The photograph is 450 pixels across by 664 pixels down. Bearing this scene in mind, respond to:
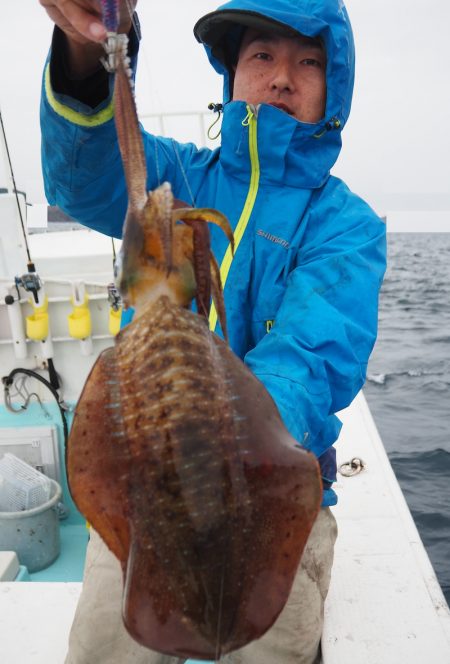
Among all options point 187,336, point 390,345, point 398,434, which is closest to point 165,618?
point 187,336

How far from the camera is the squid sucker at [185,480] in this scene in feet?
3.38

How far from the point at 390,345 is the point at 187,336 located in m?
15.2

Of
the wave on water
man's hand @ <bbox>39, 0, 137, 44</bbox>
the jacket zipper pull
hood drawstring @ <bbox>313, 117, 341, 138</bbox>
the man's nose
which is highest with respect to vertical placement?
man's hand @ <bbox>39, 0, 137, 44</bbox>

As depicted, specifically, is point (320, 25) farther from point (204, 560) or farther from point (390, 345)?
point (390, 345)

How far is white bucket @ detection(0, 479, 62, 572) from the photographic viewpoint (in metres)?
4.68

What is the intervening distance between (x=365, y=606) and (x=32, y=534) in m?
3.24

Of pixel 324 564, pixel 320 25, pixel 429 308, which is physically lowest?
pixel 429 308

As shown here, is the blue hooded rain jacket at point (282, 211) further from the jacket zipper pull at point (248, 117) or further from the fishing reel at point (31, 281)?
the fishing reel at point (31, 281)

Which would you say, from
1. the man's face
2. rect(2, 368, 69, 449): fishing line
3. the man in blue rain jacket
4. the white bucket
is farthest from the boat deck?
rect(2, 368, 69, 449): fishing line

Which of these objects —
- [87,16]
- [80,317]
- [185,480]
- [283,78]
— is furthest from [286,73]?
[80,317]

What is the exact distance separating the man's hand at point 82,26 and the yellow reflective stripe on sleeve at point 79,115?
123mm

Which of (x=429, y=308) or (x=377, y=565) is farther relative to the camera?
(x=429, y=308)

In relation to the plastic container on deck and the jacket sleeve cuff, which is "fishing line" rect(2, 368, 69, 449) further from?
the jacket sleeve cuff

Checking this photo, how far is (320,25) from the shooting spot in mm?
2316
